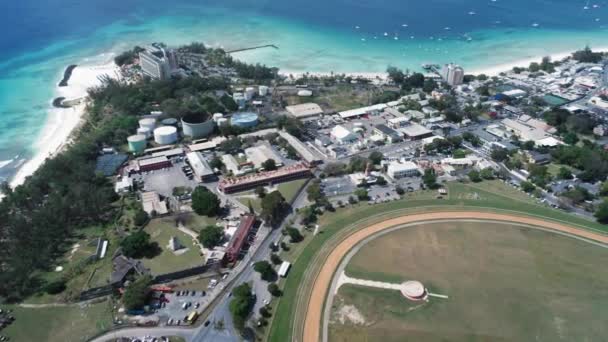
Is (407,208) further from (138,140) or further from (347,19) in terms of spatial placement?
(347,19)

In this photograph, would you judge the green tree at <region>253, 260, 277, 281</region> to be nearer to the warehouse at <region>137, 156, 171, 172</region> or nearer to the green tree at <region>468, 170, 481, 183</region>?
the warehouse at <region>137, 156, 171, 172</region>

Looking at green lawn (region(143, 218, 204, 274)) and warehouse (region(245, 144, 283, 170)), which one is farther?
warehouse (region(245, 144, 283, 170))

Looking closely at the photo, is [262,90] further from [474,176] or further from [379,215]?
[474,176]

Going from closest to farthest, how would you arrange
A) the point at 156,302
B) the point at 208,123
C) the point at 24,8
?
the point at 156,302 < the point at 208,123 < the point at 24,8

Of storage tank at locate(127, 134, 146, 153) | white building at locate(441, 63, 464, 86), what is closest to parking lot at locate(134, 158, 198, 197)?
storage tank at locate(127, 134, 146, 153)

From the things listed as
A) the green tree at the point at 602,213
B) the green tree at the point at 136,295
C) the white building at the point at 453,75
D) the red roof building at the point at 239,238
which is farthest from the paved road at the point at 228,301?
the white building at the point at 453,75

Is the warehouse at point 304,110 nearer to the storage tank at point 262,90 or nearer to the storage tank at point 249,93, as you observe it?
the storage tank at point 262,90

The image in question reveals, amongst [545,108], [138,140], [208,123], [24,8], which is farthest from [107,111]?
[24,8]
